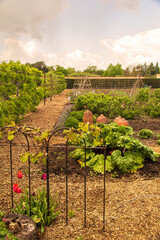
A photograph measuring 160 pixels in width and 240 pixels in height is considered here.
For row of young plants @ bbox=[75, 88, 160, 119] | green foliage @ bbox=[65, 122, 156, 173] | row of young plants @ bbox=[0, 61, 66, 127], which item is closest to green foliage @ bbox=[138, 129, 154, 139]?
green foliage @ bbox=[65, 122, 156, 173]

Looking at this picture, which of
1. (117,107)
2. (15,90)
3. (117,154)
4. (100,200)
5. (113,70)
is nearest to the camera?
(100,200)

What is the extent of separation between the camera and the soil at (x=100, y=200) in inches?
103

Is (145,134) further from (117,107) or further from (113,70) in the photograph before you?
(113,70)

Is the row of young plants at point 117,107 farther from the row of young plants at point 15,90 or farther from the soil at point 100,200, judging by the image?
the soil at point 100,200

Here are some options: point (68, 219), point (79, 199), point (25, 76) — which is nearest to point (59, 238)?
point (68, 219)

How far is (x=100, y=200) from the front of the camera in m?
3.35

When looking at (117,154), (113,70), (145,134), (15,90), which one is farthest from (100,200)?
(113,70)

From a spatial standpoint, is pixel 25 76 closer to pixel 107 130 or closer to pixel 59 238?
pixel 107 130

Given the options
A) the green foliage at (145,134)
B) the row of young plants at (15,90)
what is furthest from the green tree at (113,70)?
the green foliage at (145,134)

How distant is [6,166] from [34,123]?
15.0ft

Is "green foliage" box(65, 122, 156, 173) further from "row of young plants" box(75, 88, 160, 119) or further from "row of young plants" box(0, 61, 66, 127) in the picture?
"row of young plants" box(75, 88, 160, 119)

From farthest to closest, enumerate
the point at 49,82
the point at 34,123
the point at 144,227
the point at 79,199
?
the point at 49,82 < the point at 34,123 < the point at 79,199 < the point at 144,227

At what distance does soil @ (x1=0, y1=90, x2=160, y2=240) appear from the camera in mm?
2619

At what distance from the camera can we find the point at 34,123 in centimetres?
918
